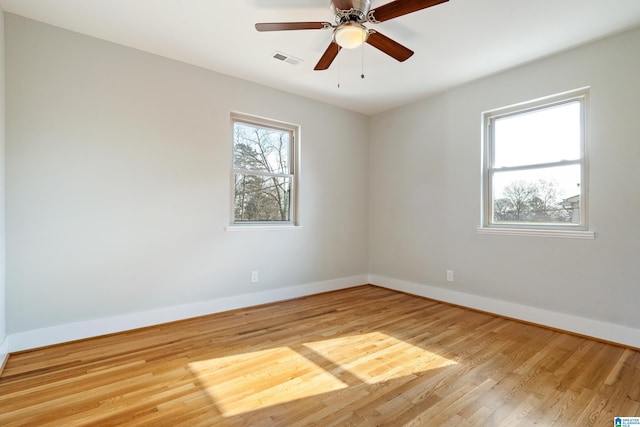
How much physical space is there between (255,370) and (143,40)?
2935 millimetres

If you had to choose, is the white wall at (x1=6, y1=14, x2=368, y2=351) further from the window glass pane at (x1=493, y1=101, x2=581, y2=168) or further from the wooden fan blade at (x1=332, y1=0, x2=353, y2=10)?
the window glass pane at (x1=493, y1=101, x2=581, y2=168)

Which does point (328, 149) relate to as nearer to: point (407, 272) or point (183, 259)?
point (407, 272)

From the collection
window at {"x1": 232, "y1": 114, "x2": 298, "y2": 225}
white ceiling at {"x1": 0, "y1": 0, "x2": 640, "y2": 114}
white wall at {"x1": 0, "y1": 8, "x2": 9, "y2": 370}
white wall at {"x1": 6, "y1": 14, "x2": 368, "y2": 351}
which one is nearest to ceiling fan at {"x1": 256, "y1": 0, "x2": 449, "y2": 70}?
white ceiling at {"x1": 0, "y1": 0, "x2": 640, "y2": 114}

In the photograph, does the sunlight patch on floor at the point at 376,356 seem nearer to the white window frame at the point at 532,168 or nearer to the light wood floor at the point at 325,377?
the light wood floor at the point at 325,377

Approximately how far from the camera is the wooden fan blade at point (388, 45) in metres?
2.15

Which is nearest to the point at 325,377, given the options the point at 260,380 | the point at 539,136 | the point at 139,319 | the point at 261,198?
the point at 260,380

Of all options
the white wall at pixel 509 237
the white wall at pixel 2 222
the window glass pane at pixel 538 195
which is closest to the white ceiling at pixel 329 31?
the white wall at pixel 509 237

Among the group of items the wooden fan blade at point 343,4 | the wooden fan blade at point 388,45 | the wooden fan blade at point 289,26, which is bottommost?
the wooden fan blade at point 388,45

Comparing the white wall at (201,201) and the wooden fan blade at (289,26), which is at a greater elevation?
the wooden fan blade at (289,26)

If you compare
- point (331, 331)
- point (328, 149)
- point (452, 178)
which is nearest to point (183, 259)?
point (331, 331)

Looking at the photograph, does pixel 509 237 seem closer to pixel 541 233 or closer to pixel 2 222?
pixel 541 233

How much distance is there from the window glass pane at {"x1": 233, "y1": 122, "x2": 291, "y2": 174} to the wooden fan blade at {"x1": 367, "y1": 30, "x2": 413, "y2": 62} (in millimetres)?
1904

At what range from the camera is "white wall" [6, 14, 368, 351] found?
2.44m

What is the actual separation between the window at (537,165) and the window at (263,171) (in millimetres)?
2358
